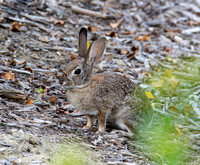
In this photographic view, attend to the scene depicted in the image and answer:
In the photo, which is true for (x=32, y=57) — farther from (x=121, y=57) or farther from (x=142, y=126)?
(x=142, y=126)

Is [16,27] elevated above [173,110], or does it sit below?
above

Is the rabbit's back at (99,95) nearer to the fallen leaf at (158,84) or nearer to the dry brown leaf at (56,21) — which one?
the fallen leaf at (158,84)

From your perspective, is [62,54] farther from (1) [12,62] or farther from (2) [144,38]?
(2) [144,38]

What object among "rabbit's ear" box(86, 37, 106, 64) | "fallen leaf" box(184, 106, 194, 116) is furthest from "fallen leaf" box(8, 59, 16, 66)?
"fallen leaf" box(184, 106, 194, 116)

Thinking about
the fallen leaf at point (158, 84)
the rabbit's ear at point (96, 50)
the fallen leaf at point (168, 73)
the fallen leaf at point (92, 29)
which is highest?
the fallen leaf at point (92, 29)

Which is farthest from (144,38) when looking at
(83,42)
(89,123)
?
(89,123)

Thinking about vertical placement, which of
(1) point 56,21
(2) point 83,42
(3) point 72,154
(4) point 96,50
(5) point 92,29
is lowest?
(3) point 72,154

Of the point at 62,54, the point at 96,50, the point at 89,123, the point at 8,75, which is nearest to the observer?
the point at 89,123

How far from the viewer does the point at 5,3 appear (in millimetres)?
8852

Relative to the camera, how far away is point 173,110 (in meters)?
7.32

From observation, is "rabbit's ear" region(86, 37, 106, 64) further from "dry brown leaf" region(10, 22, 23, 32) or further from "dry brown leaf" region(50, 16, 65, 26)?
"dry brown leaf" region(50, 16, 65, 26)

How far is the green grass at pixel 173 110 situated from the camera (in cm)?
566

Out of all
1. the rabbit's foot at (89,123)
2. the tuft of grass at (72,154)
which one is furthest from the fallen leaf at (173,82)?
the tuft of grass at (72,154)

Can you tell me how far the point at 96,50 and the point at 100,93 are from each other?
836mm
